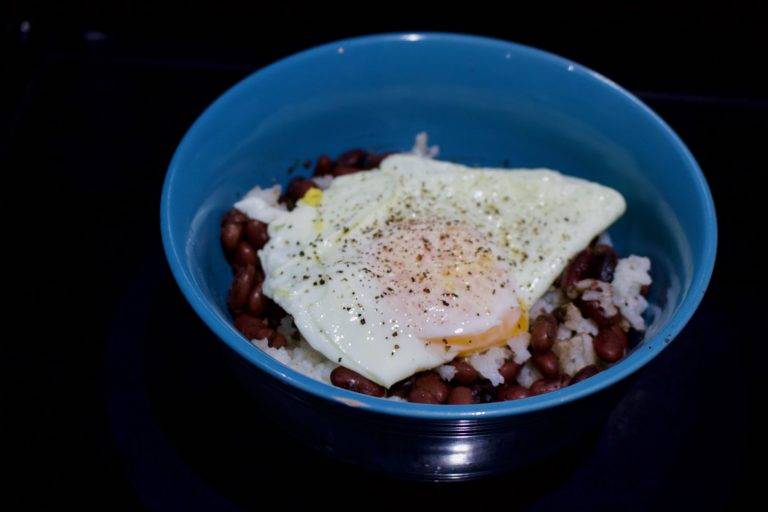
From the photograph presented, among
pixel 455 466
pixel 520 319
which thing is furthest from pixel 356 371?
pixel 520 319

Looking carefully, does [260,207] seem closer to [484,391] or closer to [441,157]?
[441,157]

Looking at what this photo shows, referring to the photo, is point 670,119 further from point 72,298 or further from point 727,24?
point 72,298

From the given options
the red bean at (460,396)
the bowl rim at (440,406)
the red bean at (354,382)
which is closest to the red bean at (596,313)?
the bowl rim at (440,406)

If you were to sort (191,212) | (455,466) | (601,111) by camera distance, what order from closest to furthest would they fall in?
(455,466) < (191,212) < (601,111)

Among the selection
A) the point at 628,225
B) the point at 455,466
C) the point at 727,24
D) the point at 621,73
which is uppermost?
the point at 727,24

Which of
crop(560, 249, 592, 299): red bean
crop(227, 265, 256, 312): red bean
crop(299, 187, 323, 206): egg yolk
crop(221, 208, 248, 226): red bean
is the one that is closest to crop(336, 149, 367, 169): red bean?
crop(299, 187, 323, 206): egg yolk

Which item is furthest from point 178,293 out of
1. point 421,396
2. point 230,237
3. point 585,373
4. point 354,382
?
point 585,373

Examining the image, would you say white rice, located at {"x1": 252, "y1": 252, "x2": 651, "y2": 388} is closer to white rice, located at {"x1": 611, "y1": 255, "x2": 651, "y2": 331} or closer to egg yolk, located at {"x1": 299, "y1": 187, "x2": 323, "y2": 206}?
white rice, located at {"x1": 611, "y1": 255, "x2": 651, "y2": 331}
